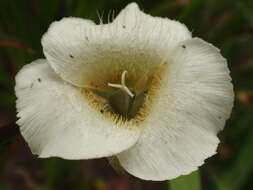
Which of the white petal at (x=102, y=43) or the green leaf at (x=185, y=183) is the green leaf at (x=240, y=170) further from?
the white petal at (x=102, y=43)

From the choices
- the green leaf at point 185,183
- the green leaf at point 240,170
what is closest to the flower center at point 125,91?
the green leaf at point 185,183

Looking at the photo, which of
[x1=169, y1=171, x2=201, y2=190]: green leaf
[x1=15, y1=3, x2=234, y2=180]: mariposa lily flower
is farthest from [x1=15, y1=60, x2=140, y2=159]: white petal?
[x1=169, y1=171, x2=201, y2=190]: green leaf

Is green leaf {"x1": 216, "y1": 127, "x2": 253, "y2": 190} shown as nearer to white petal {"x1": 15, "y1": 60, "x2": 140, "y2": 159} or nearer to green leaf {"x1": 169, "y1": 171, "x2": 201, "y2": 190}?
green leaf {"x1": 169, "y1": 171, "x2": 201, "y2": 190}

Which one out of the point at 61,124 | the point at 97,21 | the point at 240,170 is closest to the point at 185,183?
the point at 61,124

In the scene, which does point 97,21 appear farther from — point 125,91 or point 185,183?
point 185,183

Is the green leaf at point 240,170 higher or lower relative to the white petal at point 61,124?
lower

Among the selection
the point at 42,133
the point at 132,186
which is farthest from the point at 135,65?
the point at 132,186

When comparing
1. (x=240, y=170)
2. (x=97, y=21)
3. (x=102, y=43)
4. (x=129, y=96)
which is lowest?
(x=240, y=170)
